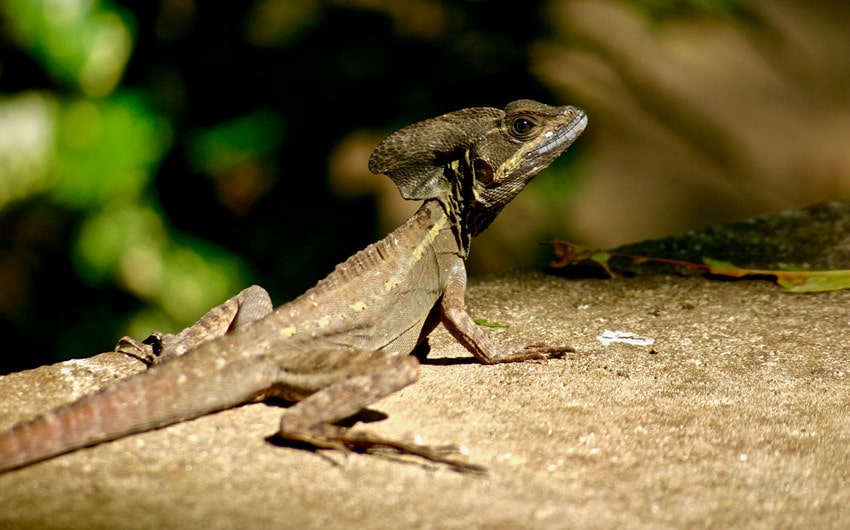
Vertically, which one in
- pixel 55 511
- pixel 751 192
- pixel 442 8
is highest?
pixel 442 8

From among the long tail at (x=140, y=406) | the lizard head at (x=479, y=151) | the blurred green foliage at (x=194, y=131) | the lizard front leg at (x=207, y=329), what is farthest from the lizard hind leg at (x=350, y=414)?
the blurred green foliage at (x=194, y=131)

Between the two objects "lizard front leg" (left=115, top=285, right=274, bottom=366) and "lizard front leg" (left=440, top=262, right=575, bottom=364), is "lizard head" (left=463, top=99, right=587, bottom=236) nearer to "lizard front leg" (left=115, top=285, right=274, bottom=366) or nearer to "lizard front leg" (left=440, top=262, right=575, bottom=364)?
"lizard front leg" (left=440, top=262, right=575, bottom=364)

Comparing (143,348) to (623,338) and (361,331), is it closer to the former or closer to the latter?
(361,331)

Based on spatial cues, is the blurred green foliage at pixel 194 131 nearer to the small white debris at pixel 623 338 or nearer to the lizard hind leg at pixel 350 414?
the small white debris at pixel 623 338

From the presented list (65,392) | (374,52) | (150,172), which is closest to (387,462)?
(65,392)

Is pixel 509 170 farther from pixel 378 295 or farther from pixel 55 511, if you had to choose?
pixel 55 511

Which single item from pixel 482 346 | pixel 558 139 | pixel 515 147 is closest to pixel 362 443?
pixel 482 346

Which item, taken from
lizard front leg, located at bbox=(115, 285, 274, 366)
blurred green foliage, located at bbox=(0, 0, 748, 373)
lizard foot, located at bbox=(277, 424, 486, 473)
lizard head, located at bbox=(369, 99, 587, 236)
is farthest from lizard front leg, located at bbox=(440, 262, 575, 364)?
blurred green foliage, located at bbox=(0, 0, 748, 373)
